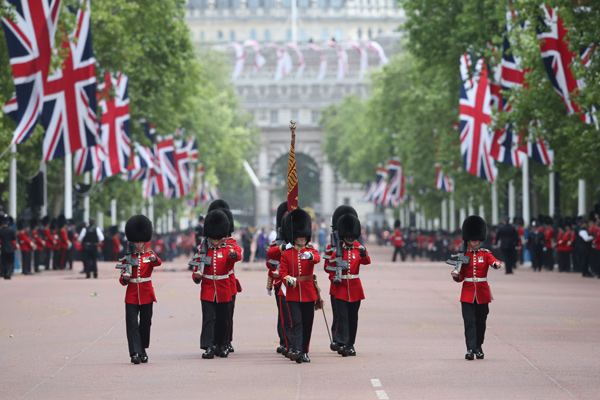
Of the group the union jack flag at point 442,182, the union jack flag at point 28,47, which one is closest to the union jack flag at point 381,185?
the union jack flag at point 442,182

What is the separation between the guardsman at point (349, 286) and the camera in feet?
53.5

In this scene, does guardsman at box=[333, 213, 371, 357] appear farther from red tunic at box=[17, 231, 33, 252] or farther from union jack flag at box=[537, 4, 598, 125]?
red tunic at box=[17, 231, 33, 252]

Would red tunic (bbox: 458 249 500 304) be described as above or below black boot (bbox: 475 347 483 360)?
above

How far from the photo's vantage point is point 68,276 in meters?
39.3

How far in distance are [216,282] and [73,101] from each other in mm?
20227

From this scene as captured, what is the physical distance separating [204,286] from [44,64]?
17.2 metres

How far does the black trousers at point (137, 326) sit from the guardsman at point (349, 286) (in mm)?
2248

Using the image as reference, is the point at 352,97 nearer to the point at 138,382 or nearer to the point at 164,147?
the point at 164,147

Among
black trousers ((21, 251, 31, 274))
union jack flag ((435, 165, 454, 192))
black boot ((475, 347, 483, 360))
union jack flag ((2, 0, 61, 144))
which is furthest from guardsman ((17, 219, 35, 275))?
union jack flag ((435, 165, 454, 192))

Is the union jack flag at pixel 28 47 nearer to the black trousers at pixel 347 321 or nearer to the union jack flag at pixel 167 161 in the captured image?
the black trousers at pixel 347 321

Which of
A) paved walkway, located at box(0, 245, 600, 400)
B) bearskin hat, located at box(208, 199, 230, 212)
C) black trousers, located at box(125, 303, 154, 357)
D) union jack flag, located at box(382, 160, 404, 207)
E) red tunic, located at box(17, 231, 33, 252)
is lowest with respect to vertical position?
paved walkway, located at box(0, 245, 600, 400)

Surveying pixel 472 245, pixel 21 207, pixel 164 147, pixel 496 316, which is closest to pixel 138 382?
pixel 472 245

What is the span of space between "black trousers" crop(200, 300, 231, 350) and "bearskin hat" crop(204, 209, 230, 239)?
787 millimetres

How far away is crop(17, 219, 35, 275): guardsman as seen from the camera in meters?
38.9
